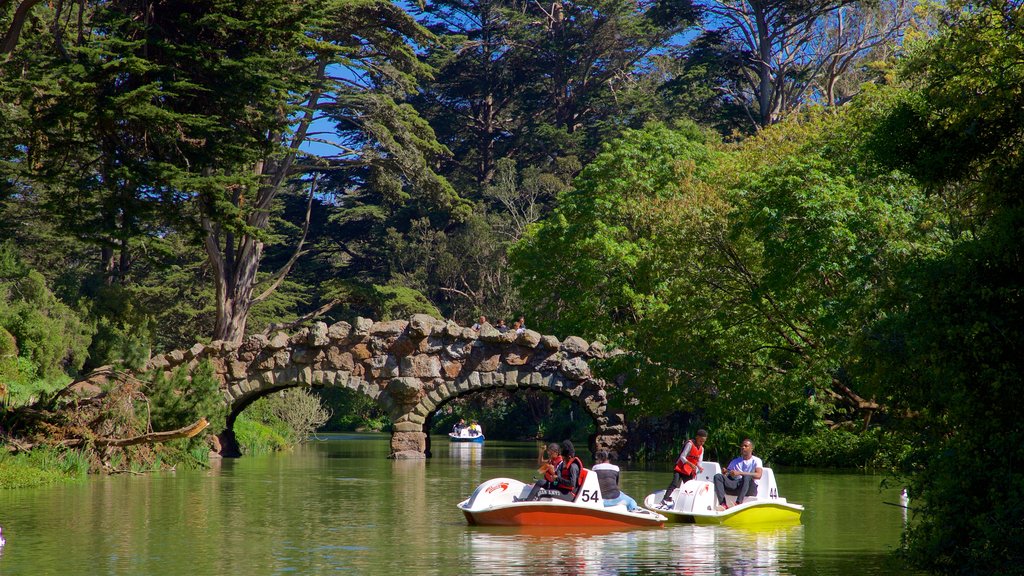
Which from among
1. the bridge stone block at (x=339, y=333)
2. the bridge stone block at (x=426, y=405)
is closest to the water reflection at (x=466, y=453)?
the bridge stone block at (x=426, y=405)

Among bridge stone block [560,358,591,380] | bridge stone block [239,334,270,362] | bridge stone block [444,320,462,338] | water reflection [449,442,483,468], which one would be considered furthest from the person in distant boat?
bridge stone block [239,334,270,362]

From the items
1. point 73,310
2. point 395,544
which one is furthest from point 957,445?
point 73,310

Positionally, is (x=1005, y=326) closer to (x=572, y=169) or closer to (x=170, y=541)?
(x=170, y=541)

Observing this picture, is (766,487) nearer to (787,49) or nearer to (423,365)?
(423,365)

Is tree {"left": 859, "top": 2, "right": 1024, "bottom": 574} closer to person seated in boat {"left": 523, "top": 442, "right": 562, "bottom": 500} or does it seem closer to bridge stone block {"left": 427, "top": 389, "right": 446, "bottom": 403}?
person seated in boat {"left": 523, "top": 442, "right": 562, "bottom": 500}

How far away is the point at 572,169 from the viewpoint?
1977 inches

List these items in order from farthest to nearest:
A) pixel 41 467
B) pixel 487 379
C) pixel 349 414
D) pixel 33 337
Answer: pixel 349 414 < pixel 487 379 < pixel 33 337 < pixel 41 467

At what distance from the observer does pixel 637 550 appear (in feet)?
47.0

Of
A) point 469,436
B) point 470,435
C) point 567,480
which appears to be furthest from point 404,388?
point 470,435

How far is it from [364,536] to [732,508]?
529 cm

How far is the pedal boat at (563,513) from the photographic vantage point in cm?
1653

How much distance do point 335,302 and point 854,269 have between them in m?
24.6

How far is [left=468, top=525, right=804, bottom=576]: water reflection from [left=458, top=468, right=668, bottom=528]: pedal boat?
15 cm

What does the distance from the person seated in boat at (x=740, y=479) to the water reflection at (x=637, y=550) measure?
41.3 inches
